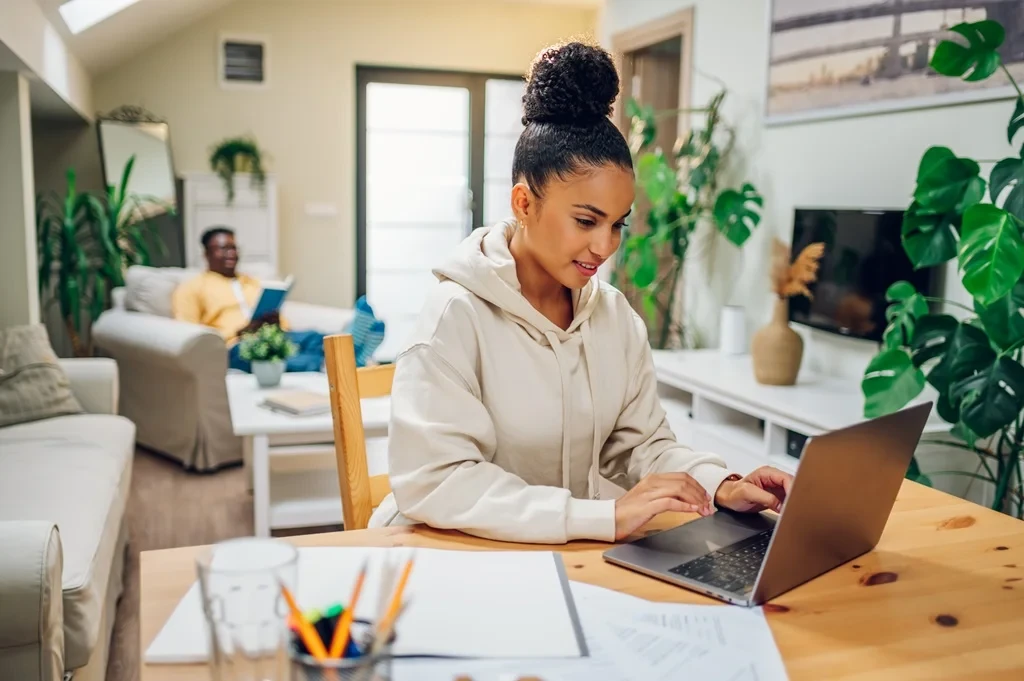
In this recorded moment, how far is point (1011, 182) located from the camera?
2.12 meters

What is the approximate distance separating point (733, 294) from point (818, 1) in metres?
1.28

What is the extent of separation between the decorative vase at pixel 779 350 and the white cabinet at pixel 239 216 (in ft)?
10.7

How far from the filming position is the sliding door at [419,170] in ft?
20.9

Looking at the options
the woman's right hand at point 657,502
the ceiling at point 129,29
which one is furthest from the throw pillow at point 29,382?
the woman's right hand at point 657,502

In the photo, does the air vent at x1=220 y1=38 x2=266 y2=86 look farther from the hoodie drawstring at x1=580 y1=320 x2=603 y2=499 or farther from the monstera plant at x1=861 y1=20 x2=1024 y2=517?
the hoodie drawstring at x1=580 y1=320 x2=603 y2=499

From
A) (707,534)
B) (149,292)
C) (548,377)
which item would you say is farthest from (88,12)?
(707,534)

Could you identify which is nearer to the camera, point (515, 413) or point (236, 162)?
point (515, 413)

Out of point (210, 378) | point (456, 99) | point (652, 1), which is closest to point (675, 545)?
point (210, 378)

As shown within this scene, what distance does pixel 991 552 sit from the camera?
3.59ft

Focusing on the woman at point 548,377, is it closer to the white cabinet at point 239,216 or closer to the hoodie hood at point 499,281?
the hoodie hood at point 499,281

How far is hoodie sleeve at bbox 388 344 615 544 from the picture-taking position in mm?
1060

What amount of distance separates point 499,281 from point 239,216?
4819mm

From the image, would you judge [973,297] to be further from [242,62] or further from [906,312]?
[242,62]

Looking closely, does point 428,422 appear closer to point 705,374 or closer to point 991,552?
point 991,552
